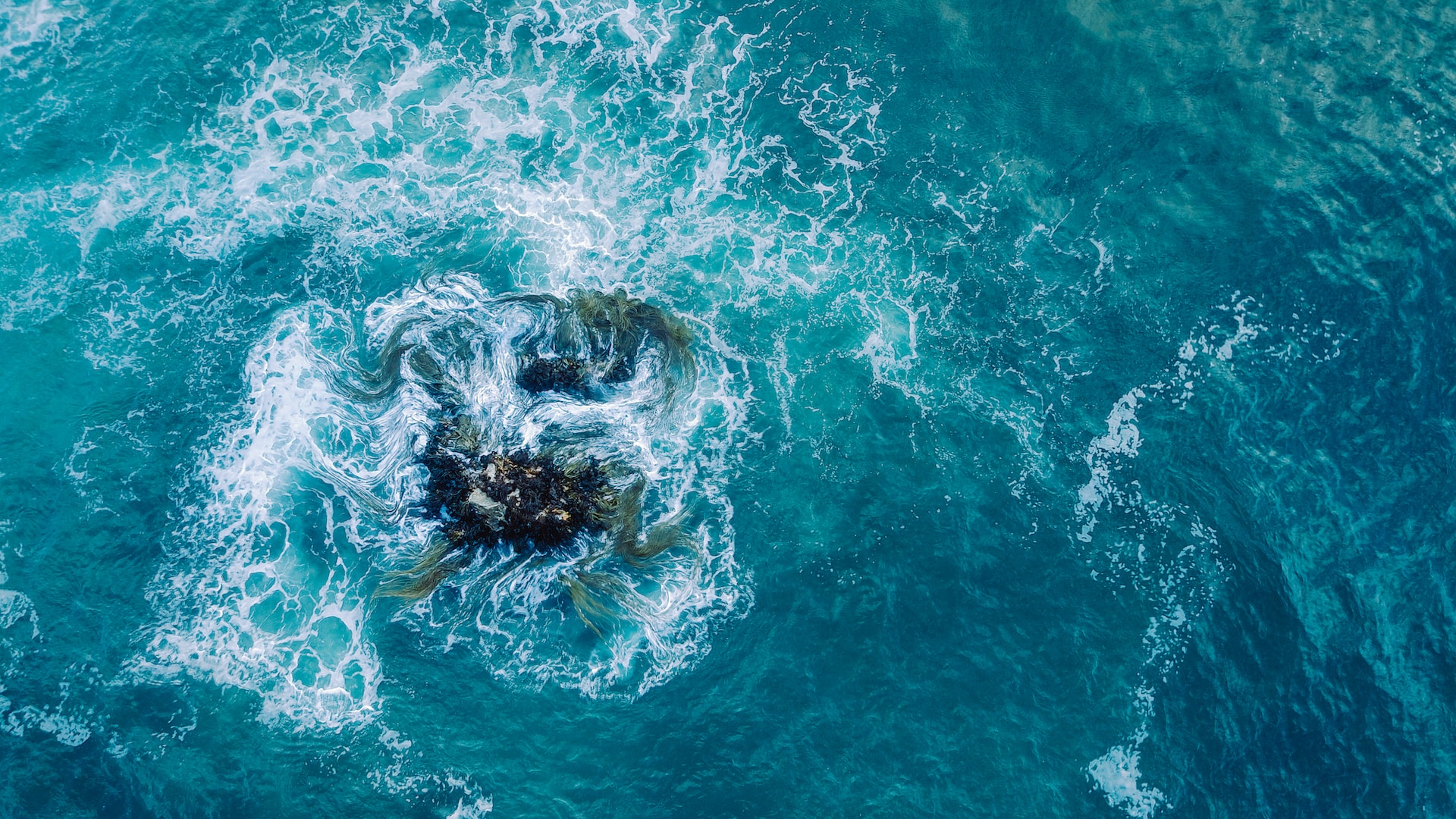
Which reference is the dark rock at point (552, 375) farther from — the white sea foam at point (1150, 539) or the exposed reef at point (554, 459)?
the white sea foam at point (1150, 539)

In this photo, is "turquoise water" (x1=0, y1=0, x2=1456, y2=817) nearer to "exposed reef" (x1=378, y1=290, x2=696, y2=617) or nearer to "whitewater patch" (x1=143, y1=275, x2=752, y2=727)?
"whitewater patch" (x1=143, y1=275, x2=752, y2=727)

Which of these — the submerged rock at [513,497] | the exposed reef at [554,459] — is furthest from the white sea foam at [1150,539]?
the submerged rock at [513,497]

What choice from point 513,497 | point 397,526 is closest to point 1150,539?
point 513,497

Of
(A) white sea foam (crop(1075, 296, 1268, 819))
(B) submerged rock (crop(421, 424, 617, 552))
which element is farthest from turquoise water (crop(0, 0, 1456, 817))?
(B) submerged rock (crop(421, 424, 617, 552))

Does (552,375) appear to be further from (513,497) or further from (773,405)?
(773,405)

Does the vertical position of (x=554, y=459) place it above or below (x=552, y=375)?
below

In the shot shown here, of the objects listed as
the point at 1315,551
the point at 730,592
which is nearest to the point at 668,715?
the point at 730,592

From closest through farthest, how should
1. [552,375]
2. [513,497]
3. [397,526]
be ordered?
[513,497] → [397,526] → [552,375]
